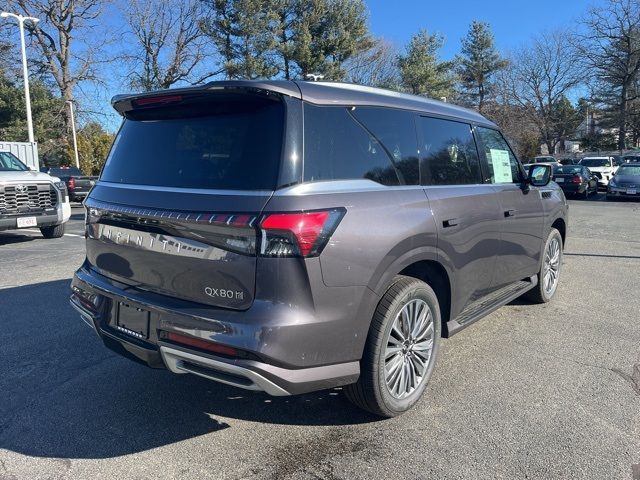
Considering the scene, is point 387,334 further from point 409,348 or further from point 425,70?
point 425,70

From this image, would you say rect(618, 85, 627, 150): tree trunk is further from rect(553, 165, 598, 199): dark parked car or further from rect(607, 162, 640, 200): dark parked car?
rect(607, 162, 640, 200): dark parked car

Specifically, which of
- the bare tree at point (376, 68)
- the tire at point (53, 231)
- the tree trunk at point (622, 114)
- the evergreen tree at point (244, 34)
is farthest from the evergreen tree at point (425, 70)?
the tire at point (53, 231)

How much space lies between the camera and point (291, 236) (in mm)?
2594

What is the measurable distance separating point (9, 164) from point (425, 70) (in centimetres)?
3128

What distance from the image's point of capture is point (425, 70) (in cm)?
3706

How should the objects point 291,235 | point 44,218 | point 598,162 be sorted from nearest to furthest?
1. point 291,235
2. point 44,218
3. point 598,162

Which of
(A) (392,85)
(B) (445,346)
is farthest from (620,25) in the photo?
(B) (445,346)

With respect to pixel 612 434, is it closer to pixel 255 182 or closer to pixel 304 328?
pixel 304 328

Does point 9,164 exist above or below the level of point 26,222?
above

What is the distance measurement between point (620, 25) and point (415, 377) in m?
53.6

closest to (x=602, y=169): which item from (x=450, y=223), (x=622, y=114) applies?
(x=450, y=223)

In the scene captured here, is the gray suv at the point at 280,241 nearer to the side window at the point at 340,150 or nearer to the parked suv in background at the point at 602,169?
the side window at the point at 340,150

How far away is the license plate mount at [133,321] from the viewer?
294cm

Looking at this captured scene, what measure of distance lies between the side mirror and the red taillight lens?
3.62m
